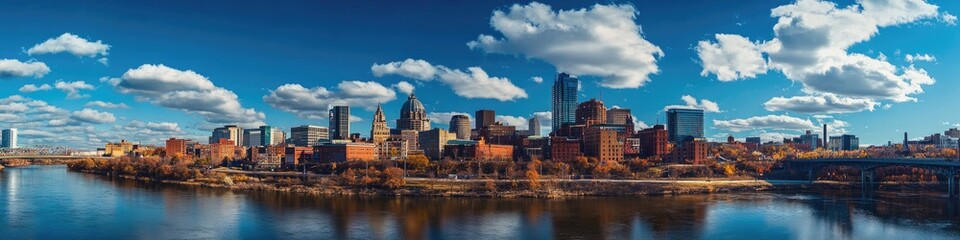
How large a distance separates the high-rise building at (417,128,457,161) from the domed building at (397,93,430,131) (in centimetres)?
2897

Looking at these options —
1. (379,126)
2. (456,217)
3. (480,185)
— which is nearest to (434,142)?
(379,126)

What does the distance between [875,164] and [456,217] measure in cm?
7313

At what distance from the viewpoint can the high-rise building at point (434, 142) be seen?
150m

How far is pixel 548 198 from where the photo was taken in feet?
238

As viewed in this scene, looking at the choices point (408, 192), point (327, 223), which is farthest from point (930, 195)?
point (327, 223)

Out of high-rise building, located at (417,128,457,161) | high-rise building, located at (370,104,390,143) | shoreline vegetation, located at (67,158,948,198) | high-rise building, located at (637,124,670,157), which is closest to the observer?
shoreline vegetation, located at (67,158,948,198)

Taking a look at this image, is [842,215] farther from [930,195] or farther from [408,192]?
[408,192]

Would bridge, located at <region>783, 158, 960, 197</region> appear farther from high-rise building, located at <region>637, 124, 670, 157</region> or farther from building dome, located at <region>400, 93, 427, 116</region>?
building dome, located at <region>400, 93, 427, 116</region>

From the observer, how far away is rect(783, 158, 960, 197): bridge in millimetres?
81812

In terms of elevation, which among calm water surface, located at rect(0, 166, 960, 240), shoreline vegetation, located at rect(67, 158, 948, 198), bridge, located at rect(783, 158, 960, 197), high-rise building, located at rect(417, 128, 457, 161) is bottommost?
calm water surface, located at rect(0, 166, 960, 240)

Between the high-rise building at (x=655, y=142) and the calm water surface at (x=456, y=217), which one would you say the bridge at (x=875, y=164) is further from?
the high-rise building at (x=655, y=142)

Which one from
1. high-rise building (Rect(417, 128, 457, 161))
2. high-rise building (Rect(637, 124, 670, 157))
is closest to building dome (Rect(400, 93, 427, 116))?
high-rise building (Rect(417, 128, 457, 161))

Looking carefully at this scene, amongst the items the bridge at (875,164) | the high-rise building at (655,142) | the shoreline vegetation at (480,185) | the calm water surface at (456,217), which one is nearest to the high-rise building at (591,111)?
the high-rise building at (655,142)

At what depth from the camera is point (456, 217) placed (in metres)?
55.7
